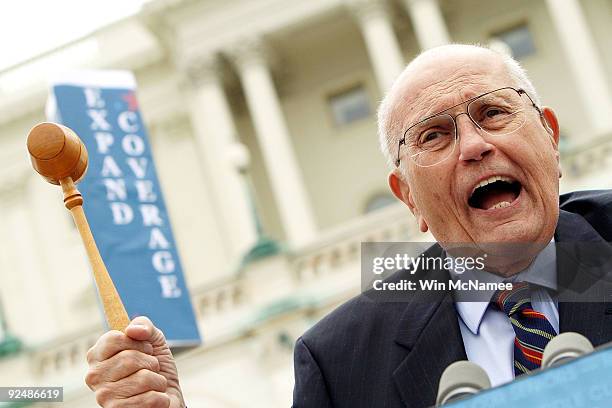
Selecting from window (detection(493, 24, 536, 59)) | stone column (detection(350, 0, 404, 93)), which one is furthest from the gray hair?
window (detection(493, 24, 536, 59))

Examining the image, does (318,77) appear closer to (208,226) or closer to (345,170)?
(345,170)

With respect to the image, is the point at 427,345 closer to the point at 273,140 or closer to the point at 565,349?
the point at 565,349

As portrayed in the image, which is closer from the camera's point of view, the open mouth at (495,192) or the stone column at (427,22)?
the open mouth at (495,192)

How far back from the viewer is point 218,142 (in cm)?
3275

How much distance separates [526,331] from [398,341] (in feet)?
1.29

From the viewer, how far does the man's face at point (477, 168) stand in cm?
281

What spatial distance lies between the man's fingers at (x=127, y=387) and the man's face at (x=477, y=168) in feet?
2.90

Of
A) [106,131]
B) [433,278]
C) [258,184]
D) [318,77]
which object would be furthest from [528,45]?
[433,278]

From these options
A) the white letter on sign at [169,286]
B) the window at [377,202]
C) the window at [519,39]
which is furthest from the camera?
the window at [519,39]

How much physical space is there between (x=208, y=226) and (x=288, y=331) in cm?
1924

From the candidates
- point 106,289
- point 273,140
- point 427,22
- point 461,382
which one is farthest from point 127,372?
point 427,22

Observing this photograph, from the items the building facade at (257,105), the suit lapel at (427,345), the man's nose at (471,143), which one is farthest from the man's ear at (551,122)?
the building facade at (257,105)

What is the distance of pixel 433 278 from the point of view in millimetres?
3117

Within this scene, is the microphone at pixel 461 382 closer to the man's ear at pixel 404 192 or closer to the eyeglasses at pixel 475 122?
the eyeglasses at pixel 475 122
